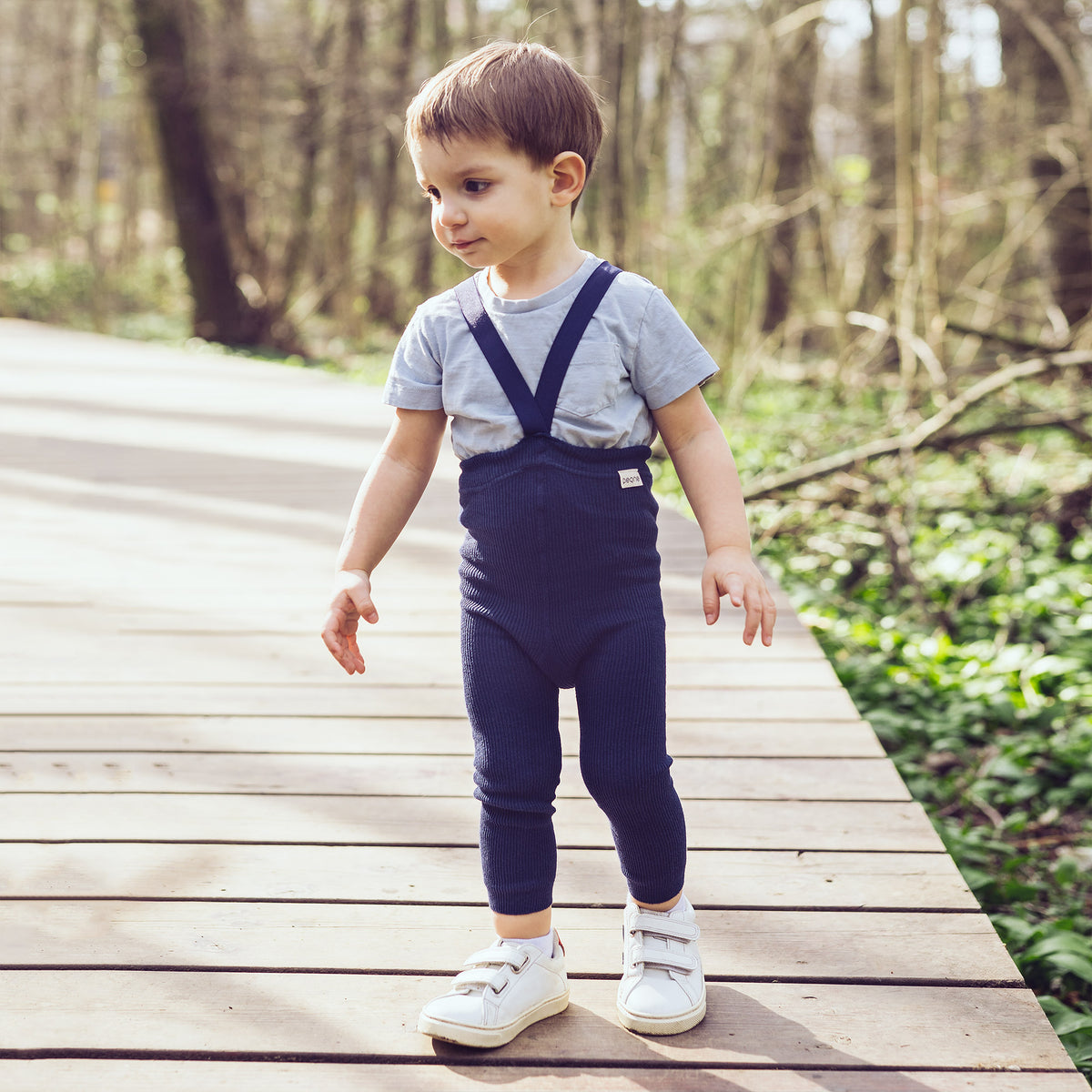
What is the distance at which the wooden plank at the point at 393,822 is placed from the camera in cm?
199

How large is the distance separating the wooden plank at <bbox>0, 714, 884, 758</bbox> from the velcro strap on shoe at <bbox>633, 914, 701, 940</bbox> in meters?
0.73

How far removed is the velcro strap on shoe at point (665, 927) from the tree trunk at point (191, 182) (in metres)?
12.4

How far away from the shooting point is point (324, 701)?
2.59m

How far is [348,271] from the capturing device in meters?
13.6

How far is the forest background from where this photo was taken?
11.9 ft

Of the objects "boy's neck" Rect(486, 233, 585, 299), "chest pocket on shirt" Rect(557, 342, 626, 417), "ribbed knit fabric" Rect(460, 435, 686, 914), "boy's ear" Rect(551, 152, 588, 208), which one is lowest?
"ribbed knit fabric" Rect(460, 435, 686, 914)

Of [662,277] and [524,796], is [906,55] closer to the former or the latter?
[662,277]

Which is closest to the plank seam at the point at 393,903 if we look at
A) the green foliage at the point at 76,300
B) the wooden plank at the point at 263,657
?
the wooden plank at the point at 263,657

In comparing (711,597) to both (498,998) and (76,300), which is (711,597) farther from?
(76,300)

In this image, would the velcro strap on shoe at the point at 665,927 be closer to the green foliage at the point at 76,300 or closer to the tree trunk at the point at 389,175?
the tree trunk at the point at 389,175

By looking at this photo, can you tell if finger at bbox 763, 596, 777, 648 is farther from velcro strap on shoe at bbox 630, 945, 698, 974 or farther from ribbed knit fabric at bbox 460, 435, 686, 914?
velcro strap on shoe at bbox 630, 945, 698, 974

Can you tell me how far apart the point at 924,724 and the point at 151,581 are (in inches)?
90.6

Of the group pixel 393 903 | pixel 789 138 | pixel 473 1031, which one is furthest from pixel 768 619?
pixel 789 138

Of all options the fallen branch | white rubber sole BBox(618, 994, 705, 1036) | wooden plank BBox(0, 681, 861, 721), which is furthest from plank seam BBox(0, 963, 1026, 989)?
the fallen branch
